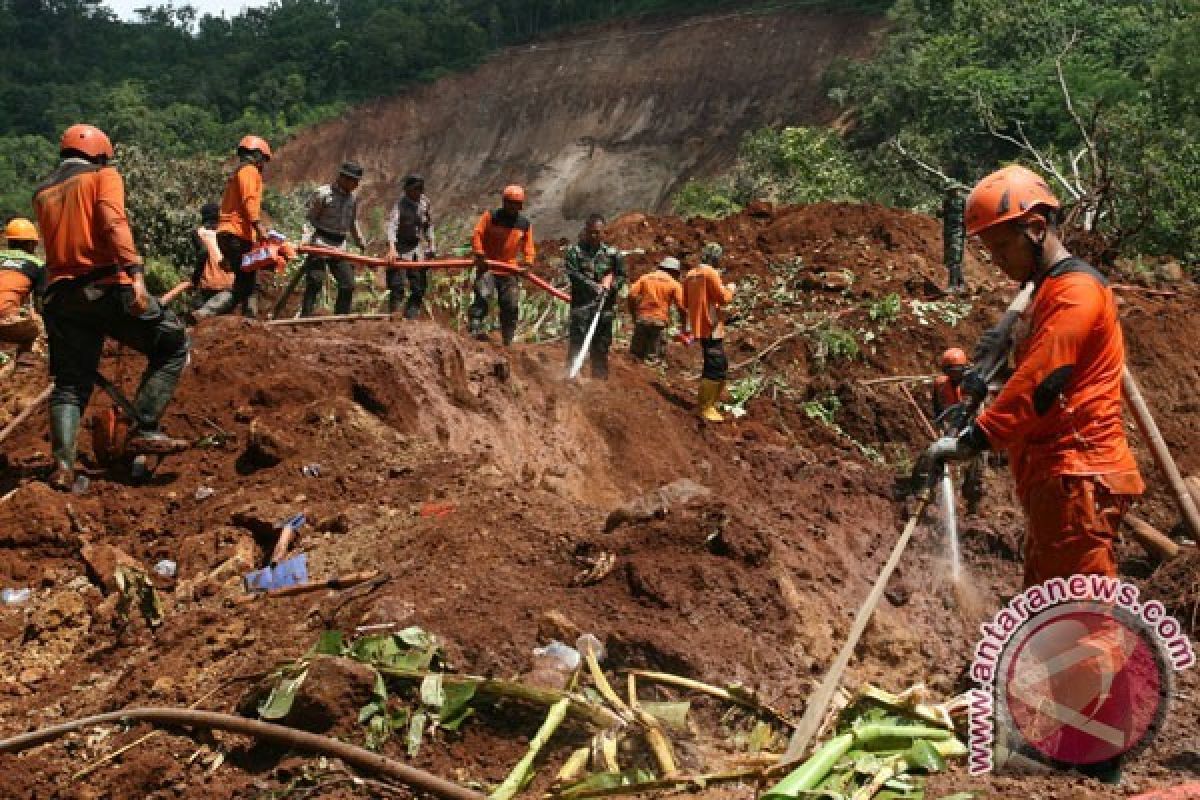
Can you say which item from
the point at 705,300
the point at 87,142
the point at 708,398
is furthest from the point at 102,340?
the point at 708,398

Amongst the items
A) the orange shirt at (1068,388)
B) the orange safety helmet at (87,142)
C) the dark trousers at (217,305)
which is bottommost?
the dark trousers at (217,305)

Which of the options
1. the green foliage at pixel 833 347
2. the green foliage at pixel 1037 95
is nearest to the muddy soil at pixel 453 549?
the green foliage at pixel 833 347

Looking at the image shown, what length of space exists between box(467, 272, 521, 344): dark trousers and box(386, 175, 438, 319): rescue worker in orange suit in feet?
1.70

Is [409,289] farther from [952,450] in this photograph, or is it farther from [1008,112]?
[1008,112]

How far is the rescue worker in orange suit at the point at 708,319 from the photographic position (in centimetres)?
1191

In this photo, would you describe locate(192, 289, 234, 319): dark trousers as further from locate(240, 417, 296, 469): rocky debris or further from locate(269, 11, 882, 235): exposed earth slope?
locate(269, 11, 882, 235): exposed earth slope

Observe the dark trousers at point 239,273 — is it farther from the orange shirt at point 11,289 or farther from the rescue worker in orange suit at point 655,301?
the rescue worker in orange suit at point 655,301

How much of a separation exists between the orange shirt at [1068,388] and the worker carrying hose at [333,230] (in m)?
7.59

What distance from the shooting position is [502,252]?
11.9 metres

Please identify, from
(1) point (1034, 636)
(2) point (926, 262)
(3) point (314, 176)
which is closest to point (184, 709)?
(1) point (1034, 636)

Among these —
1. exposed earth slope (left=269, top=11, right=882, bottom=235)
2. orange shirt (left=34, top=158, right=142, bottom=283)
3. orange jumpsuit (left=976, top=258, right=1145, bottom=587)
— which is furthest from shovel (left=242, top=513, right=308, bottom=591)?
exposed earth slope (left=269, top=11, right=882, bottom=235)

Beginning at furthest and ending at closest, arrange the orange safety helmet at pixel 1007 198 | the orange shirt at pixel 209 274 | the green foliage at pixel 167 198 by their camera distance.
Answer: the green foliage at pixel 167 198
the orange shirt at pixel 209 274
the orange safety helmet at pixel 1007 198

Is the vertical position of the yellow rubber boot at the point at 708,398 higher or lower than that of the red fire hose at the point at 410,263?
lower

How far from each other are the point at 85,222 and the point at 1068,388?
16.0ft
